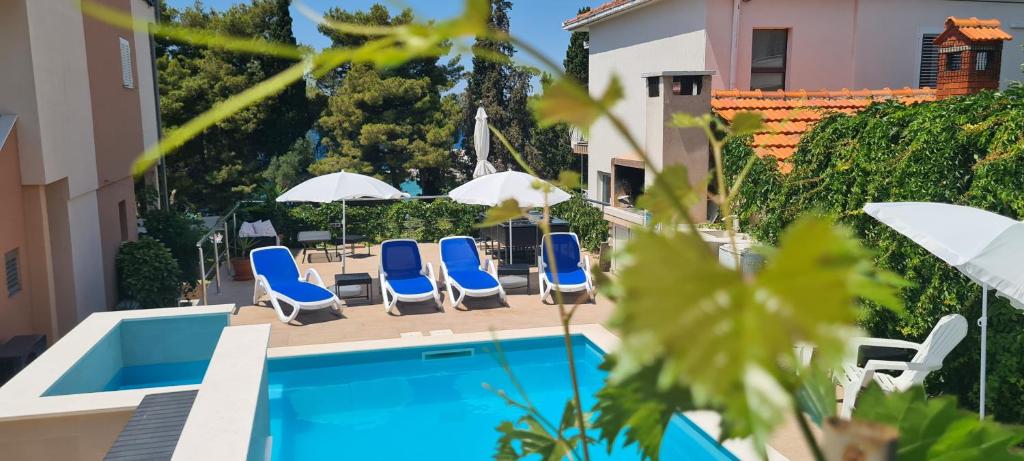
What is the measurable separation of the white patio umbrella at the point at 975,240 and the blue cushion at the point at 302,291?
9.39 meters

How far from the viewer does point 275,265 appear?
552 inches

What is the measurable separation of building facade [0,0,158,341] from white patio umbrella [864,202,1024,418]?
29.4ft

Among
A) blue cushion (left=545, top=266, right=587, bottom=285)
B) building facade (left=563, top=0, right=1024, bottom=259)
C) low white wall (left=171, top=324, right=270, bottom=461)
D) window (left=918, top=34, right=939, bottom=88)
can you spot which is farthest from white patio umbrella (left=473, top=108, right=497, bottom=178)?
low white wall (left=171, top=324, right=270, bottom=461)

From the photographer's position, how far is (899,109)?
902 centimetres

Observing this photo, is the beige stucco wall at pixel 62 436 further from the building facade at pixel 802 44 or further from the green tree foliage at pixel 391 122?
the green tree foliage at pixel 391 122

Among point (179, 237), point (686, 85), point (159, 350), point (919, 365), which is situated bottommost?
point (159, 350)

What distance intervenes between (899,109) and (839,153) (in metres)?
0.89

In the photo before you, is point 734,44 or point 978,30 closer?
point 978,30

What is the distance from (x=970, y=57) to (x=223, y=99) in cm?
2632

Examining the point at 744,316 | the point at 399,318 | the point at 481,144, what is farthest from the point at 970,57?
the point at 481,144

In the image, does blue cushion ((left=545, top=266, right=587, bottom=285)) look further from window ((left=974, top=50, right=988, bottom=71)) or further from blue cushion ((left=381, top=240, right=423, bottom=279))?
window ((left=974, top=50, right=988, bottom=71))

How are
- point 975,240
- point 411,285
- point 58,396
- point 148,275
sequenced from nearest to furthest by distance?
point 975,240 → point 58,396 → point 148,275 → point 411,285

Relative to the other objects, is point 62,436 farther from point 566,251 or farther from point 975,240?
point 566,251

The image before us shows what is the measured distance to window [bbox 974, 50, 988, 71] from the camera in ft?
36.6
